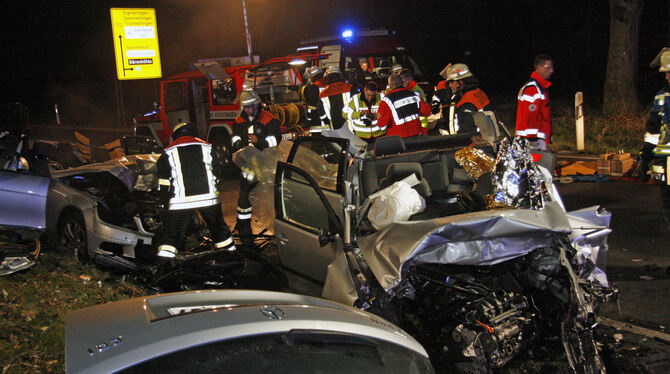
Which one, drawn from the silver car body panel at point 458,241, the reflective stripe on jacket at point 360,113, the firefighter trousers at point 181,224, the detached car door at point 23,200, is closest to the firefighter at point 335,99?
the reflective stripe on jacket at point 360,113

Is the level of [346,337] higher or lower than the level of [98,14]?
lower

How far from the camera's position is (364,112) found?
830 centimetres

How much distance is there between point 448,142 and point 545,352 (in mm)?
2148

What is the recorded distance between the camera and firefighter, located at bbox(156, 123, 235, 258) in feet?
19.2

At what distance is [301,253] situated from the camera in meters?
4.74

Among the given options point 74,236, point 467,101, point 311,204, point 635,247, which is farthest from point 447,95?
point 74,236

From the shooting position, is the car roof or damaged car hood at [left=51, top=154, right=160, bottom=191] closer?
the car roof

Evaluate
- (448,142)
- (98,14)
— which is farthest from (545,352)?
(98,14)

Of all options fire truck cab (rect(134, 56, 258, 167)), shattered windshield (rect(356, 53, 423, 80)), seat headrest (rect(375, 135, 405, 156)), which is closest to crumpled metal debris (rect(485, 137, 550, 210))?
seat headrest (rect(375, 135, 405, 156))

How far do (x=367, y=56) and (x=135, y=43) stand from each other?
15395mm

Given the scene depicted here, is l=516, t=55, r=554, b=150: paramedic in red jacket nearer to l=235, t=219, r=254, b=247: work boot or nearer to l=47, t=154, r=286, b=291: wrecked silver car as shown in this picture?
l=47, t=154, r=286, b=291: wrecked silver car

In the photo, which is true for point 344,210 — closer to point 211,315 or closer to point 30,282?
point 211,315

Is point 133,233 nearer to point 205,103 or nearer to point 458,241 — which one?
point 458,241

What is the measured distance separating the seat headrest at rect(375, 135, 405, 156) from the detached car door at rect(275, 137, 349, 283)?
347 millimetres
